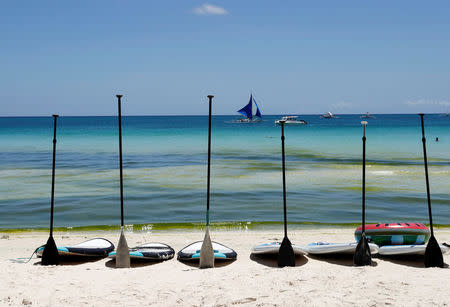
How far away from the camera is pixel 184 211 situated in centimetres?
1391

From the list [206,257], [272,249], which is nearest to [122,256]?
[206,257]

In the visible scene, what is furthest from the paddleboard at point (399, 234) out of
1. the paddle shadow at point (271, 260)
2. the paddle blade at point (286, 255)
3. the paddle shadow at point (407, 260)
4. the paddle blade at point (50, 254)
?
the paddle blade at point (50, 254)

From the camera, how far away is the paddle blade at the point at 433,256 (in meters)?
7.86

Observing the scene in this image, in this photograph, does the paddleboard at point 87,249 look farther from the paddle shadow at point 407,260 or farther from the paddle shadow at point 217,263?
the paddle shadow at point 407,260

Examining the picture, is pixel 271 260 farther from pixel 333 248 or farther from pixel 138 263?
pixel 138 263

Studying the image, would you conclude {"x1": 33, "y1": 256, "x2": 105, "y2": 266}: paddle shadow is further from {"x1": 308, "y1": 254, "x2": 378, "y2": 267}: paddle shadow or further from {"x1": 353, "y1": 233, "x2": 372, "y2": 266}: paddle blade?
{"x1": 353, "y1": 233, "x2": 372, "y2": 266}: paddle blade

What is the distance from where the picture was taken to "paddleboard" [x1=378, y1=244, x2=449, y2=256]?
819cm

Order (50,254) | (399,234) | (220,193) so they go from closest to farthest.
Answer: (50,254) < (399,234) < (220,193)

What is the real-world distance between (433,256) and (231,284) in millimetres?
3496

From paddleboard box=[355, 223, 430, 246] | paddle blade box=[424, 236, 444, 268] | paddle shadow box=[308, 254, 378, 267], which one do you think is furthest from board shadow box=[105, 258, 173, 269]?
paddle blade box=[424, 236, 444, 268]

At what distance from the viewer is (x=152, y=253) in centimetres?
839

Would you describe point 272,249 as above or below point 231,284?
above

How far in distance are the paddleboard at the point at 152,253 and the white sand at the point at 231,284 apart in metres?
0.16

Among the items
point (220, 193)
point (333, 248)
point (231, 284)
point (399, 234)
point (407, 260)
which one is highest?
point (220, 193)
